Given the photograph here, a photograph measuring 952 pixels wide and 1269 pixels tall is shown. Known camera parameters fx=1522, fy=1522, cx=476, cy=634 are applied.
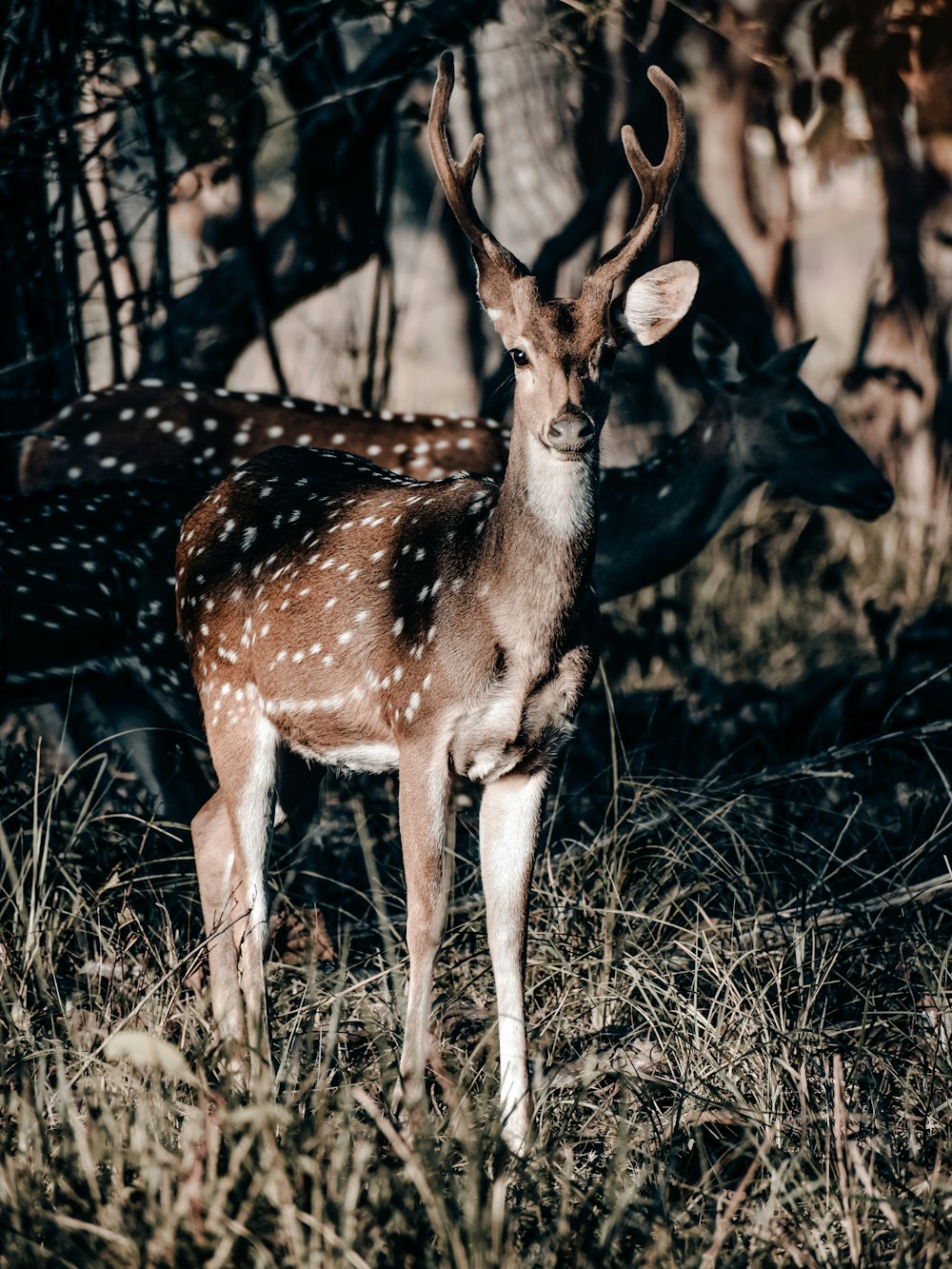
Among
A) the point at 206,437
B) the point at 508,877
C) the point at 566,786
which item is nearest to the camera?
the point at 508,877

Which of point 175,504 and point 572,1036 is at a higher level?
point 175,504

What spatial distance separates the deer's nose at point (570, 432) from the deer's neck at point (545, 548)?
59mm

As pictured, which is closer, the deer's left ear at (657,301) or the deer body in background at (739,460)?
the deer's left ear at (657,301)

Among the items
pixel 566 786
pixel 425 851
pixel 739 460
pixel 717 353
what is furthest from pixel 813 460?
pixel 425 851

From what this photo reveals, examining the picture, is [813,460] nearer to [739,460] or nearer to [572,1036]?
[739,460]

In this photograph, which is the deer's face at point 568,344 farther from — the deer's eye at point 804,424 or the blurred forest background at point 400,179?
the deer's eye at point 804,424

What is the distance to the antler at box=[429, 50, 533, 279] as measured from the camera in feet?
11.0

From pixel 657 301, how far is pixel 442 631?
0.93 m

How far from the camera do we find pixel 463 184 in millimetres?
3412

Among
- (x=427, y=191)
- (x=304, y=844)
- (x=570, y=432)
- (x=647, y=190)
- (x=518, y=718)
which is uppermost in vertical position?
(x=647, y=190)

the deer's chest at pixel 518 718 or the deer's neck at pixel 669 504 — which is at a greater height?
the deer's chest at pixel 518 718

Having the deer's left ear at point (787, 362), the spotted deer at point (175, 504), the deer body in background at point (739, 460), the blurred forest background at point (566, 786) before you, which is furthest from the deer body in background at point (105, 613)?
the deer's left ear at point (787, 362)

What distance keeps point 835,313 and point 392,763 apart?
18502 mm

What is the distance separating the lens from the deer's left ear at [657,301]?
11.3ft
